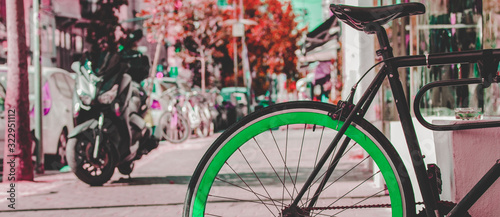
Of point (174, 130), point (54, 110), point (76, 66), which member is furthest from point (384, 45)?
point (174, 130)

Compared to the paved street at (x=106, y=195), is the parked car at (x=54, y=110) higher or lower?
higher

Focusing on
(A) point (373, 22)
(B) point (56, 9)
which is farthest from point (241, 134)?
(B) point (56, 9)

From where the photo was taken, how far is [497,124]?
8.19 ft

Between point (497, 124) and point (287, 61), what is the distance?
43668 mm

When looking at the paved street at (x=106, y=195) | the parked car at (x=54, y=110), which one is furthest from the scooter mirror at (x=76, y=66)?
the parked car at (x=54, y=110)

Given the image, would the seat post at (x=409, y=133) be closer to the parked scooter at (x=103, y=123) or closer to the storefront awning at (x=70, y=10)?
the parked scooter at (x=103, y=123)

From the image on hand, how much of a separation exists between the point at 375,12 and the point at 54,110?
708 centimetres

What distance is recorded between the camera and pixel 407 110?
2508 millimetres

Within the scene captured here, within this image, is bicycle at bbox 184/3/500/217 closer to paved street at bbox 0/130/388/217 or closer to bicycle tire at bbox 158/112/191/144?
paved street at bbox 0/130/388/217

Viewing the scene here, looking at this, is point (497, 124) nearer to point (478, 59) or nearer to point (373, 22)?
point (478, 59)

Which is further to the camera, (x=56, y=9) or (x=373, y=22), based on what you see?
(x=56, y=9)

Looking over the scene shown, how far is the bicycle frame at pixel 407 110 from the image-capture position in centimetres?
240

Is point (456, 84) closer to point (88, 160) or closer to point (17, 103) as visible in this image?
point (88, 160)

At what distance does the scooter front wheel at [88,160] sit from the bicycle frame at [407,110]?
4442 millimetres
